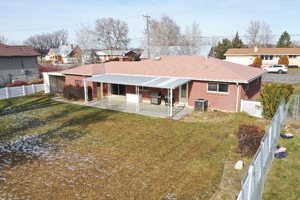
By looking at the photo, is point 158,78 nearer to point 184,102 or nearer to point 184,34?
point 184,102

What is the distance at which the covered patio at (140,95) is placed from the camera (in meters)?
16.3

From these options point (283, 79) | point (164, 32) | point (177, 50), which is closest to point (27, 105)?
point (283, 79)

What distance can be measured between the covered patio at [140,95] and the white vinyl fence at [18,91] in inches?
371

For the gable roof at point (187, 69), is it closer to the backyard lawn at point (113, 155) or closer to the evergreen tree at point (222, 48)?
the backyard lawn at point (113, 155)

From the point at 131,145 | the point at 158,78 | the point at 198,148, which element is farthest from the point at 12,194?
the point at 158,78

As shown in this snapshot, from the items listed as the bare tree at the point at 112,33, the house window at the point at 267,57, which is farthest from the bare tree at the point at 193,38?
the bare tree at the point at 112,33

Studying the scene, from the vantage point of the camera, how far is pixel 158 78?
58.7 feet

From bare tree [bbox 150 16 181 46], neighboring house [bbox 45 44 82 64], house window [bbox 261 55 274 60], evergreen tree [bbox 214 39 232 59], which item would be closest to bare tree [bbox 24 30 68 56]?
neighboring house [bbox 45 44 82 64]

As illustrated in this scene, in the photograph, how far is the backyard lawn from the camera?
738 centimetres

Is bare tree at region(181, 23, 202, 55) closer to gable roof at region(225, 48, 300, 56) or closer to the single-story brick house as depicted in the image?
gable roof at region(225, 48, 300, 56)

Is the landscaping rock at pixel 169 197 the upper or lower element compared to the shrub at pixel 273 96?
lower

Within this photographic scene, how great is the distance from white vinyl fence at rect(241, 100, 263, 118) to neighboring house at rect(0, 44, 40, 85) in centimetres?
3152

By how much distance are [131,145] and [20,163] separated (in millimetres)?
4873

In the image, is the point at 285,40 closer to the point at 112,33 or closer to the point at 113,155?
the point at 112,33
